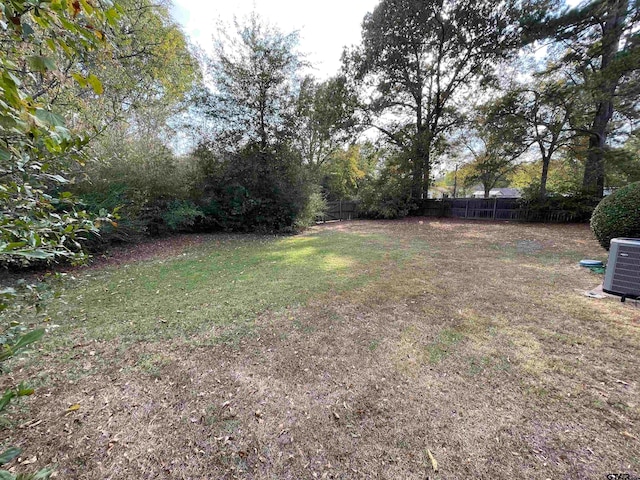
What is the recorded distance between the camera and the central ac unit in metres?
2.99

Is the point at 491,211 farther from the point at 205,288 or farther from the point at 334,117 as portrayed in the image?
the point at 205,288

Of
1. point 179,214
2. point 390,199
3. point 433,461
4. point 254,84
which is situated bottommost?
point 433,461

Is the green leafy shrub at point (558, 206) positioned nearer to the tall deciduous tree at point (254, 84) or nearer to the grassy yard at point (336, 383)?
the grassy yard at point (336, 383)

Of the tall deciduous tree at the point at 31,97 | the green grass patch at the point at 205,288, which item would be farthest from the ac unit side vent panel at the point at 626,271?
the tall deciduous tree at the point at 31,97

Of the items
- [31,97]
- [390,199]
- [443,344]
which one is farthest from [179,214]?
[390,199]

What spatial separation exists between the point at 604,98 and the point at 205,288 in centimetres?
1286

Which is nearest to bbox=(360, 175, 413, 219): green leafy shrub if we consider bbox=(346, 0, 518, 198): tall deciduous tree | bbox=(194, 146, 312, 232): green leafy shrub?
bbox=(346, 0, 518, 198): tall deciduous tree

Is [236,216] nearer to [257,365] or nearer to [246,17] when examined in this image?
[246,17]

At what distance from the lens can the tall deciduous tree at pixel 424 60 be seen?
11.6 metres

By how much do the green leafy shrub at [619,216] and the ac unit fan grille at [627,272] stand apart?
1486 millimetres

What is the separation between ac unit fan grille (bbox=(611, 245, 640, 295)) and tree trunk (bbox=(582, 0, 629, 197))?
8.96 metres

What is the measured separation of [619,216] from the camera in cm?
411

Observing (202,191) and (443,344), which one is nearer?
(443,344)

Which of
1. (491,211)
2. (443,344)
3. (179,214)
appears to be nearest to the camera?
(443,344)
